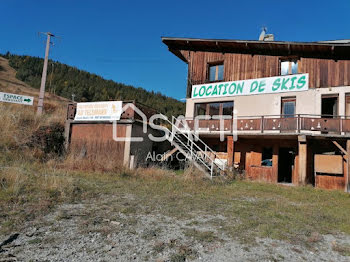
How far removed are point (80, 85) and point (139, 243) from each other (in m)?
45.8

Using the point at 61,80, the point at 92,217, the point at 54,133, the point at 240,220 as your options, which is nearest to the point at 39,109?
the point at 54,133

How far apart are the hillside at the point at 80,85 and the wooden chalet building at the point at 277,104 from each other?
2192 cm

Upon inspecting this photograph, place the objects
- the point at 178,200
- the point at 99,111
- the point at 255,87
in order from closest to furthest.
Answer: the point at 178,200
the point at 99,111
the point at 255,87

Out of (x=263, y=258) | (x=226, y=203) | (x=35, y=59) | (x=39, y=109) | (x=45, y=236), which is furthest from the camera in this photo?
(x=35, y=59)

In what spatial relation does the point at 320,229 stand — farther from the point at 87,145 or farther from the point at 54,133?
the point at 54,133

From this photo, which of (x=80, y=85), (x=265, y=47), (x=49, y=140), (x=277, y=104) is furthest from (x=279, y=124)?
(x=80, y=85)

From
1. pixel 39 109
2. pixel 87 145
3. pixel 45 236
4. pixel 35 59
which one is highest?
pixel 35 59

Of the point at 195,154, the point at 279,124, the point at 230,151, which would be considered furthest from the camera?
the point at 230,151

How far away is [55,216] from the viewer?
5777 millimetres

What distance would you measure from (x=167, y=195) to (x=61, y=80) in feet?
143

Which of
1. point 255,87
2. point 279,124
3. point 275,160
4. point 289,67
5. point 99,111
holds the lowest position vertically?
point 275,160

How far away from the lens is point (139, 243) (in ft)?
14.9

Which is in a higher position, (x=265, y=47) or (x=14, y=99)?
(x=265, y=47)

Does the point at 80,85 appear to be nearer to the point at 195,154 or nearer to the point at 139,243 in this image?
the point at 195,154
